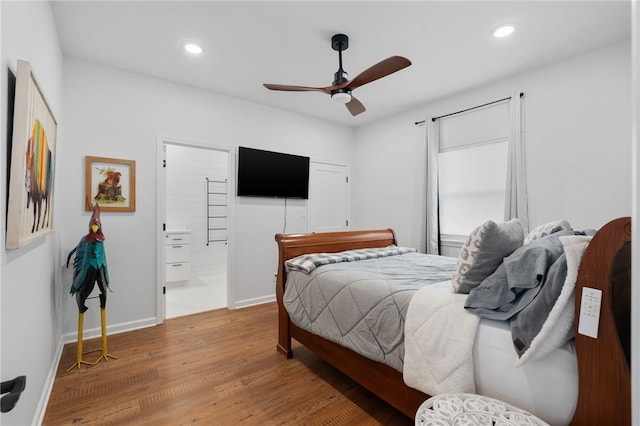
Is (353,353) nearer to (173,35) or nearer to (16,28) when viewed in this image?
(16,28)

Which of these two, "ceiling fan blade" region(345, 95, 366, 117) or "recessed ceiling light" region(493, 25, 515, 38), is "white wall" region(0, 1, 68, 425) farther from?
"recessed ceiling light" region(493, 25, 515, 38)

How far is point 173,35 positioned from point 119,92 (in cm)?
104

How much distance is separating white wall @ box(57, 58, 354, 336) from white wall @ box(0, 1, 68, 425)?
490 millimetres

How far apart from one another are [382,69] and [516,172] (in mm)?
1996

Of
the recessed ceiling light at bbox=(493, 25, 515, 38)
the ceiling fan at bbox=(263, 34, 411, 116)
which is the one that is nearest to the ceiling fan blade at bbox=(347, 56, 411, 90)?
the ceiling fan at bbox=(263, 34, 411, 116)

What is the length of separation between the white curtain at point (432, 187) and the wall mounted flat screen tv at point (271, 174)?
1.76m

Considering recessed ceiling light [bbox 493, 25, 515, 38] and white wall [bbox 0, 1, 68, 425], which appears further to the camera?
recessed ceiling light [bbox 493, 25, 515, 38]

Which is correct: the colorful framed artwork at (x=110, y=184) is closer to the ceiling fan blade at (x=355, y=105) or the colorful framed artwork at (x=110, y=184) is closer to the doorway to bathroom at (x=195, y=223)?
the doorway to bathroom at (x=195, y=223)

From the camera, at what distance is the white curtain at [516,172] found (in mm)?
3147

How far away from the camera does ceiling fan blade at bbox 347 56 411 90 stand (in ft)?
6.89

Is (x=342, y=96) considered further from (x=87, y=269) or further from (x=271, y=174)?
(x=87, y=269)

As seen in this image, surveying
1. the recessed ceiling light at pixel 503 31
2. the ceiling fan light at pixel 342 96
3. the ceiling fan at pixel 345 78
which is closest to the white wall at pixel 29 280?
the ceiling fan at pixel 345 78

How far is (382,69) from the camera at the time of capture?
2.24 metres

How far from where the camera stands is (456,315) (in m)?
1.37
